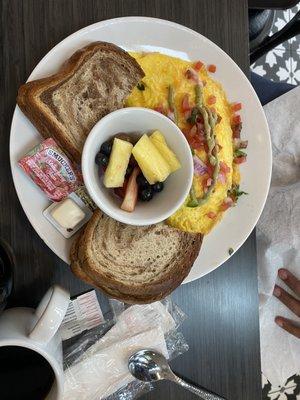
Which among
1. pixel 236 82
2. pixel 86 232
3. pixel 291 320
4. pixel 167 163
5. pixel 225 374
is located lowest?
pixel 291 320

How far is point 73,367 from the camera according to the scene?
1.05 meters

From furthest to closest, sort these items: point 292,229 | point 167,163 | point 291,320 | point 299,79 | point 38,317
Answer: point 299,79, point 291,320, point 292,229, point 167,163, point 38,317

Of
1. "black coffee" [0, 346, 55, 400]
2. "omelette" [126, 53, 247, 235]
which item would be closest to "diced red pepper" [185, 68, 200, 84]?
"omelette" [126, 53, 247, 235]

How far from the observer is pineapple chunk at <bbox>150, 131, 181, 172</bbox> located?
3.17ft

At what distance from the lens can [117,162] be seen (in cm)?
95

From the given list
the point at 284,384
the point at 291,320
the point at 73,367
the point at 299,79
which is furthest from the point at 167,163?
the point at 284,384

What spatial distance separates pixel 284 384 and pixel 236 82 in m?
1.48

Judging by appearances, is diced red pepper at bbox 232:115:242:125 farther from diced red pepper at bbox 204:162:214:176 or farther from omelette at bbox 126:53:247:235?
diced red pepper at bbox 204:162:214:176

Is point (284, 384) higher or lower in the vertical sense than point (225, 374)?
lower

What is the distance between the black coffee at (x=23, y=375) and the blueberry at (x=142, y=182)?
1.19 feet

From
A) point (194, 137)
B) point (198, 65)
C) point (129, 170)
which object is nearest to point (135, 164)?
point (129, 170)

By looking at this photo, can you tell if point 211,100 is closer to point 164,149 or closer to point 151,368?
point 164,149

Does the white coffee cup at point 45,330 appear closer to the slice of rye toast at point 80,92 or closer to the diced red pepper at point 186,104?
the slice of rye toast at point 80,92

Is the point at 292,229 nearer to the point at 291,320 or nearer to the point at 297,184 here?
the point at 297,184
